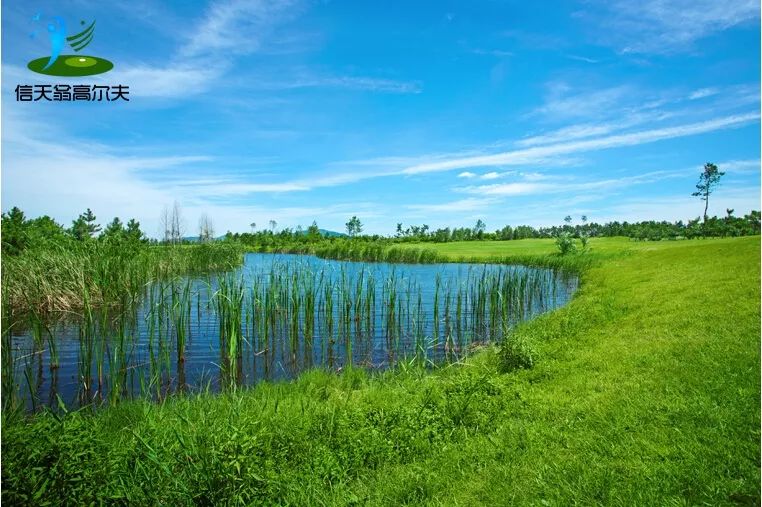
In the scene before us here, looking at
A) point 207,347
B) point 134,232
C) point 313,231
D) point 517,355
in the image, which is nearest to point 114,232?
point 134,232

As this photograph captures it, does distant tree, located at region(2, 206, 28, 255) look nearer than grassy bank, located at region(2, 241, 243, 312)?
No

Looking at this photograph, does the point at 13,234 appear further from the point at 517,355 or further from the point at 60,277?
the point at 517,355

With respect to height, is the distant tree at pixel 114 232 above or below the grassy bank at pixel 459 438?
above

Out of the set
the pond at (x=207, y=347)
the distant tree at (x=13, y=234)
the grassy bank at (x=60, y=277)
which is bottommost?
the pond at (x=207, y=347)

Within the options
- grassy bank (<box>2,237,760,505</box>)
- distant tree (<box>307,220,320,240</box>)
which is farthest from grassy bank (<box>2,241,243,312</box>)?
distant tree (<box>307,220,320,240</box>)

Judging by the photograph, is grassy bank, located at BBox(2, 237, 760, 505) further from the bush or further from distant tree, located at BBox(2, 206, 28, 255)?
distant tree, located at BBox(2, 206, 28, 255)

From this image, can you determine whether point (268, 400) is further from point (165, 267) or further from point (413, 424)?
point (165, 267)

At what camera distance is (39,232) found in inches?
579

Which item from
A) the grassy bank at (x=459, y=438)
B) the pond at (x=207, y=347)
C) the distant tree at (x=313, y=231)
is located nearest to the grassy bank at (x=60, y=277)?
the pond at (x=207, y=347)

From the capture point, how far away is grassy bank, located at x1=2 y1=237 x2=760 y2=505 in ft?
10.6

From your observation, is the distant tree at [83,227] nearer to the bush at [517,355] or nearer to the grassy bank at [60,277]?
the grassy bank at [60,277]

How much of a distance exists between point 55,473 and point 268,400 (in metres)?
3.02

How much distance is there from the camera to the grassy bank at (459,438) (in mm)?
3240

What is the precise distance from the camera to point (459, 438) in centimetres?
470
